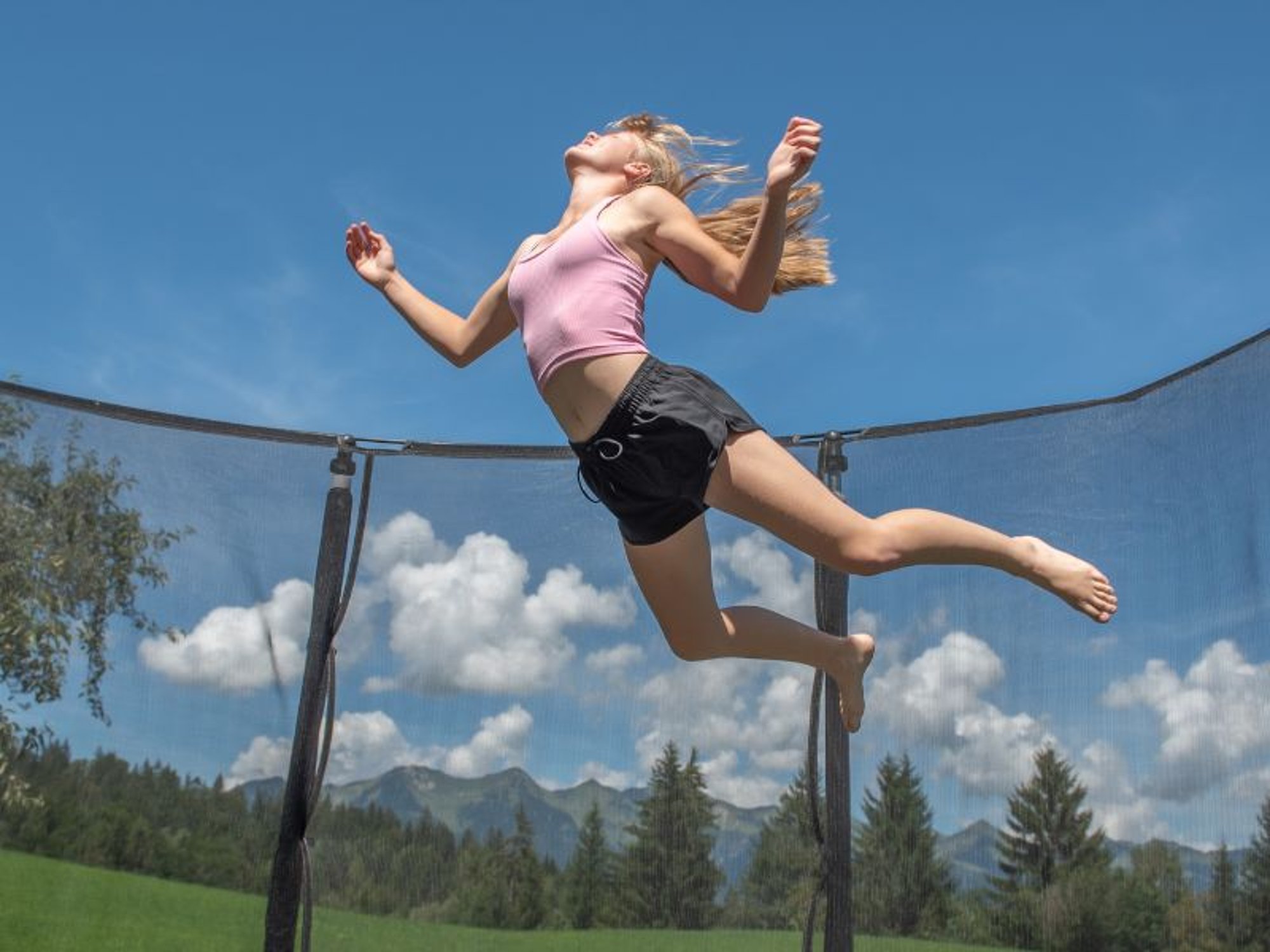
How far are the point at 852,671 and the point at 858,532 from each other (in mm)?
507

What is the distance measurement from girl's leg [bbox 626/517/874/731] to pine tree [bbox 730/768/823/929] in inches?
25.2

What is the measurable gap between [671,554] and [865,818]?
3.50 feet

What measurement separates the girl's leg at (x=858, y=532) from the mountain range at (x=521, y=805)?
1.15 metres

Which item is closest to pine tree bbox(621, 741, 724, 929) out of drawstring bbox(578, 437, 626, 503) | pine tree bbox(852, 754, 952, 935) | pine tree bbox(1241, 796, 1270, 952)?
pine tree bbox(852, 754, 952, 935)

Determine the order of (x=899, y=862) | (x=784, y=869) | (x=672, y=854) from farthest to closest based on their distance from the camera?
(x=672, y=854)
(x=784, y=869)
(x=899, y=862)

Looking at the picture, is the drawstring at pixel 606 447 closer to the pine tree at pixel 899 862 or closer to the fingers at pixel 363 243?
the fingers at pixel 363 243

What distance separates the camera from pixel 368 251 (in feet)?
8.15

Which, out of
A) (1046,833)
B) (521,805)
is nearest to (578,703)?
(521,805)

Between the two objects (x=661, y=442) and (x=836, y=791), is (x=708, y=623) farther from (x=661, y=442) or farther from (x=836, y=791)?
(x=836, y=791)

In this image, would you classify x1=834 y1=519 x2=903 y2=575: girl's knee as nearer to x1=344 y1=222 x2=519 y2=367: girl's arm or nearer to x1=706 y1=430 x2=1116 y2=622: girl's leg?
x1=706 y1=430 x2=1116 y2=622: girl's leg

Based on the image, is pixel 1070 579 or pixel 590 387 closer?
pixel 590 387

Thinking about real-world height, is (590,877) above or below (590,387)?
below

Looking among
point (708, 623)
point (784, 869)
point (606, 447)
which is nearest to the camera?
point (606, 447)

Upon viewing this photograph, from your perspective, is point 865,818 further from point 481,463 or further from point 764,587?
point 481,463
